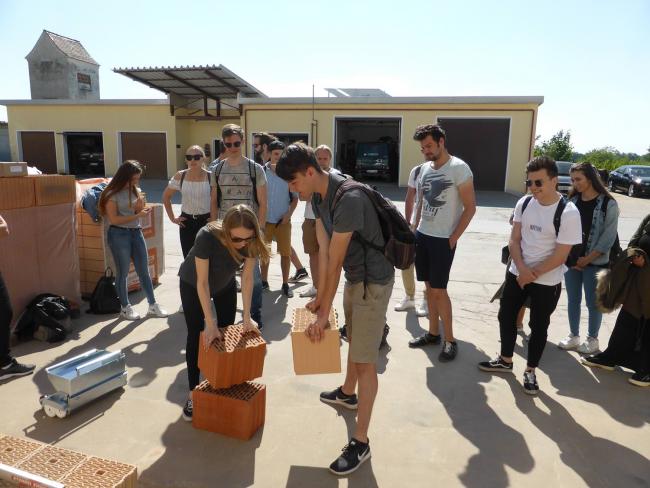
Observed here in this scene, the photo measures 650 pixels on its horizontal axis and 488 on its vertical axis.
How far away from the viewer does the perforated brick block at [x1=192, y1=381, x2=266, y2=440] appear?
2760 millimetres

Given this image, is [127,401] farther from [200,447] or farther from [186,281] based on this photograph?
[186,281]

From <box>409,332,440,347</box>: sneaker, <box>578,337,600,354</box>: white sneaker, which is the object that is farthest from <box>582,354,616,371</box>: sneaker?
<box>409,332,440,347</box>: sneaker

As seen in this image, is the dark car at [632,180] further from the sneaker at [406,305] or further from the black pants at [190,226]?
the black pants at [190,226]

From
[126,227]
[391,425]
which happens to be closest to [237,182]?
[126,227]

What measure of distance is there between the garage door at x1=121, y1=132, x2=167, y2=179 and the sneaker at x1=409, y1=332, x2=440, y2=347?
20.2 m

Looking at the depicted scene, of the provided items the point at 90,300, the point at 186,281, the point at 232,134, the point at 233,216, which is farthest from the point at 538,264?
the point at 90,300

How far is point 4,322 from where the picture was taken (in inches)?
134

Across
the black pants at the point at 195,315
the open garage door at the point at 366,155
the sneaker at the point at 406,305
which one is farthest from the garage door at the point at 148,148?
the black pants at the point at 195,315

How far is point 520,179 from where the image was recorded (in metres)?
19.2

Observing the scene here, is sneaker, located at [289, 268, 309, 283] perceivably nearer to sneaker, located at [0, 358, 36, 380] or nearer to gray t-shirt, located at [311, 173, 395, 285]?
sneaker, located at [0, 358, 36, 380]

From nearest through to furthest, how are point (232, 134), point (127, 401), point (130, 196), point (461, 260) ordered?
point (127, 401) → point (232, 134) → point (130, 196) → point (461, 260)

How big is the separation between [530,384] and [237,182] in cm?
300

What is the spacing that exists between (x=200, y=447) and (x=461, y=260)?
5764 mm

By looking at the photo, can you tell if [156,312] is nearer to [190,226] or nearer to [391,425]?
[190,226]
